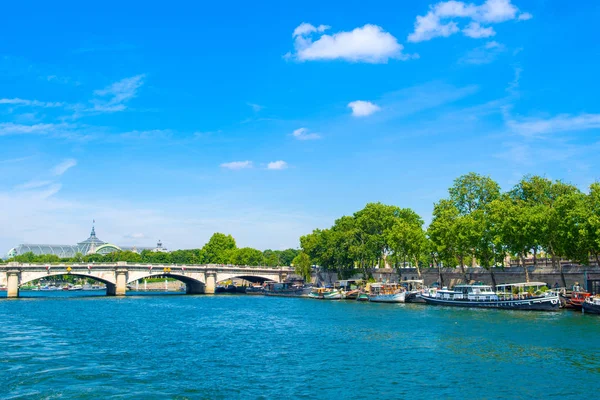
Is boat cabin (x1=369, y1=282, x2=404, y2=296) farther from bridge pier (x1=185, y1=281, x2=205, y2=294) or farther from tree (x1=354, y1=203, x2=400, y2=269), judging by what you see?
→ bridge pier (x1=185, y1=281, x2=205, y2=294)

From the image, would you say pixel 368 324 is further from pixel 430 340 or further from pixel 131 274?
pixel 131 274

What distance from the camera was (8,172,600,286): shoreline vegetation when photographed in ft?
237

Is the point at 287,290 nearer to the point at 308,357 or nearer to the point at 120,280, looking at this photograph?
the point at 120,280

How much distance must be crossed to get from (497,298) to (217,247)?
119 meters

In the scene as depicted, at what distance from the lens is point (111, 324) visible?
2339 inches

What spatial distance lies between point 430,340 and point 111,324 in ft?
111

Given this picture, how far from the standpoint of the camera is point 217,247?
584ft

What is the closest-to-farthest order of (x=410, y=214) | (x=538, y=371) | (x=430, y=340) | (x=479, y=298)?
(x=538, y=371)
(x=430, y=340)
(x=479, y=298)
(x=410, y=214)

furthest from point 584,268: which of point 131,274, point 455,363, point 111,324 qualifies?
point 131,274

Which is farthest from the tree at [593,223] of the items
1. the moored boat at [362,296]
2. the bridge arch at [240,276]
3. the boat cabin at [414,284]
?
the bridge arch at [240,276]

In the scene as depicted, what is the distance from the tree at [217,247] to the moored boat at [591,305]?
407ft

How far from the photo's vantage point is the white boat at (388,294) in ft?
291

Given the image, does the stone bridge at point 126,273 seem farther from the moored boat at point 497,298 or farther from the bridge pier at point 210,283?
the moored boat at point 497,298

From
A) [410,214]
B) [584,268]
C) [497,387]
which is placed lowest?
[497,387]
